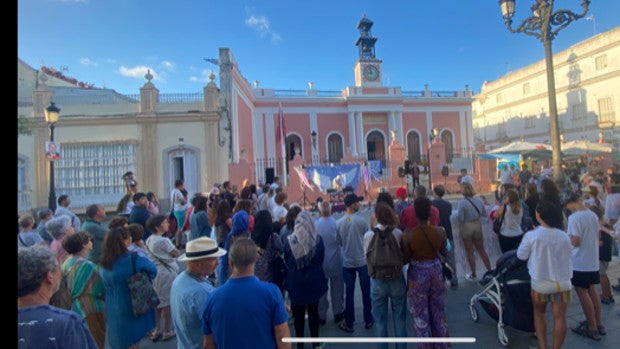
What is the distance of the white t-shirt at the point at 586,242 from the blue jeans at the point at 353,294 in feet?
7.08

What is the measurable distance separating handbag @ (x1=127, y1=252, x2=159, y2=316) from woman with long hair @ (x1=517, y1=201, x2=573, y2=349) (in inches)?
133

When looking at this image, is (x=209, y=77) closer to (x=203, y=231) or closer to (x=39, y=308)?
(x=203, y=231)

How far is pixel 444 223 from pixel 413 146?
2248cm

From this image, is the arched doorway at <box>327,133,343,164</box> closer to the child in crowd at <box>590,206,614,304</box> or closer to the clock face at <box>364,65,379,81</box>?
the clock face at <box>364,65,379,81</box>

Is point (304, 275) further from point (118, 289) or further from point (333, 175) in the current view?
point (333, 175)

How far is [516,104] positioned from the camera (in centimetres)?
3191

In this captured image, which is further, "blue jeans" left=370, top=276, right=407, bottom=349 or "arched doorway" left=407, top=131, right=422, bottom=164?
"arched doorway" left=407, top=131, right=422, bottom=164

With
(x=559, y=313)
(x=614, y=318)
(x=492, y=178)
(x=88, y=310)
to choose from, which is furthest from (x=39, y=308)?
(x=492, y=178)

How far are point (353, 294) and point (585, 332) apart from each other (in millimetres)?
2385

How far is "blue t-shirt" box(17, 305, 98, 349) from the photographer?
1.42 metres

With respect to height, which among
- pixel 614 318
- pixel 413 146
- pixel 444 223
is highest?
pixel 413 146

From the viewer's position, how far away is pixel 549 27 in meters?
7.20

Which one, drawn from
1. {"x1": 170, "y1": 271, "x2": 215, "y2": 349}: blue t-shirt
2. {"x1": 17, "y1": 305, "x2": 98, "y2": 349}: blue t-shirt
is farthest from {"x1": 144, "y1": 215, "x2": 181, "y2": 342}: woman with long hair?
Answer: {"x1": 17, "y1": 305, "x2": 98, "y2": 349}: blue t-shirt

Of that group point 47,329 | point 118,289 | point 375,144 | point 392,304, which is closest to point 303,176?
point 392,304
